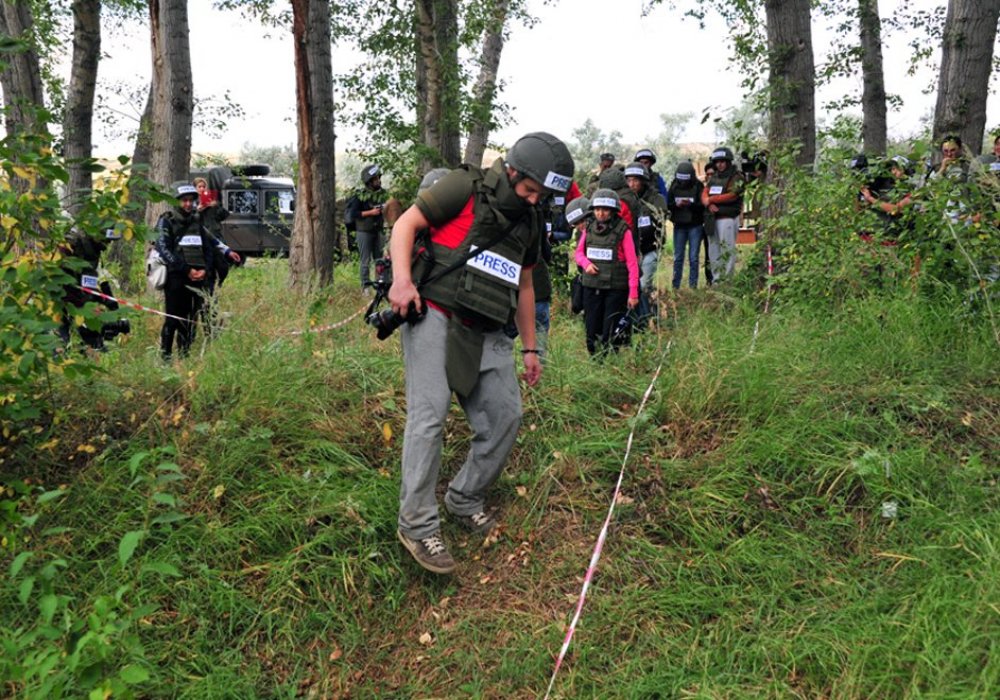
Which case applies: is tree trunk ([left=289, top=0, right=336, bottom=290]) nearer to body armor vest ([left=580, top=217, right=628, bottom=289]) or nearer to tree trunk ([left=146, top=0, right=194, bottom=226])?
tree trunk ([left=146, top=0, right=194, bottom=226])

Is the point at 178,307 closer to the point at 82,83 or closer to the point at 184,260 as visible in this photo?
the point at 184,260

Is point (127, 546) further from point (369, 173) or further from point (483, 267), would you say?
point (369, 173)

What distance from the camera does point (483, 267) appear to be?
3475mm

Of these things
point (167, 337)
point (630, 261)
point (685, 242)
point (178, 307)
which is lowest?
point (167, 337)

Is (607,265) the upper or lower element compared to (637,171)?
lower

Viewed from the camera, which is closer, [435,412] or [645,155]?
[435,412]

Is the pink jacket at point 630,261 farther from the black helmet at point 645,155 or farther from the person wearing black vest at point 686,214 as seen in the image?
the person wearing black vest at point 686,214

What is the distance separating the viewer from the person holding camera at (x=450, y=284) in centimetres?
340

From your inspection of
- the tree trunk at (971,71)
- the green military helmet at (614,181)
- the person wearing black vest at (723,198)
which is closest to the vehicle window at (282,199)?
the person wearing black vest at (723,198)

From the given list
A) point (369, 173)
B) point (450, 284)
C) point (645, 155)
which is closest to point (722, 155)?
point (645, 155)

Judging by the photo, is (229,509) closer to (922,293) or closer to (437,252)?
(437,252)

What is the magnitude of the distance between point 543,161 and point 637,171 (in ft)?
18.9

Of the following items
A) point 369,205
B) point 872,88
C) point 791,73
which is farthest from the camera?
point 872,88

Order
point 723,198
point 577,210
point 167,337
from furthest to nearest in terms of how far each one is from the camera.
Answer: point 723,198, point 167,337, point 577,210
